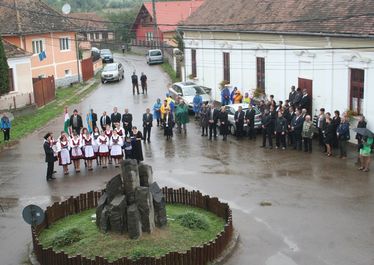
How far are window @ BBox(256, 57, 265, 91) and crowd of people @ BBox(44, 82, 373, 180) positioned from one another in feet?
6.89

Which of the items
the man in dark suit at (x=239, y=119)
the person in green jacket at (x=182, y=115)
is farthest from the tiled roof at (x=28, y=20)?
the man in dark suit at (x=239, y=119)

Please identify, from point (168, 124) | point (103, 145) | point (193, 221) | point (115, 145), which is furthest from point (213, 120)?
point (193, 221)

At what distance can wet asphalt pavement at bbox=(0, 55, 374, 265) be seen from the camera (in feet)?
46.6

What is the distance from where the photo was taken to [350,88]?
24578 millimetres

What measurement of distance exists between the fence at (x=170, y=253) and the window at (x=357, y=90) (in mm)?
10306

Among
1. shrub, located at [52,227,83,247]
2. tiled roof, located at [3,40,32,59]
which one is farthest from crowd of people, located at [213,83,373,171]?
tiled roof, located at [3,40,32,59]

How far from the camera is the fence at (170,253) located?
41.6 feet

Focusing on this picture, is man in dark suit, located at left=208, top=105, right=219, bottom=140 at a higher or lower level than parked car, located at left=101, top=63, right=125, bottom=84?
lower

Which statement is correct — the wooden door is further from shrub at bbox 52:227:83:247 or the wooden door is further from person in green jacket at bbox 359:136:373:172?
shrub at bbox 52:227:83:247

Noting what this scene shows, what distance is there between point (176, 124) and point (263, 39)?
6187 mm

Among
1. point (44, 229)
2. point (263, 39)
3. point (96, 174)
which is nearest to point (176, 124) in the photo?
point (263, 39)

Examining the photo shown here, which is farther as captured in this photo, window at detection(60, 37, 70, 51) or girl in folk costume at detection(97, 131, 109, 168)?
window at detection(60, 37, 70, 51)

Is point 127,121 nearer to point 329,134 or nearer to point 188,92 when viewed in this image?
point 188,92

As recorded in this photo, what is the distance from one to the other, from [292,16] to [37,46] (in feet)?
73.7
